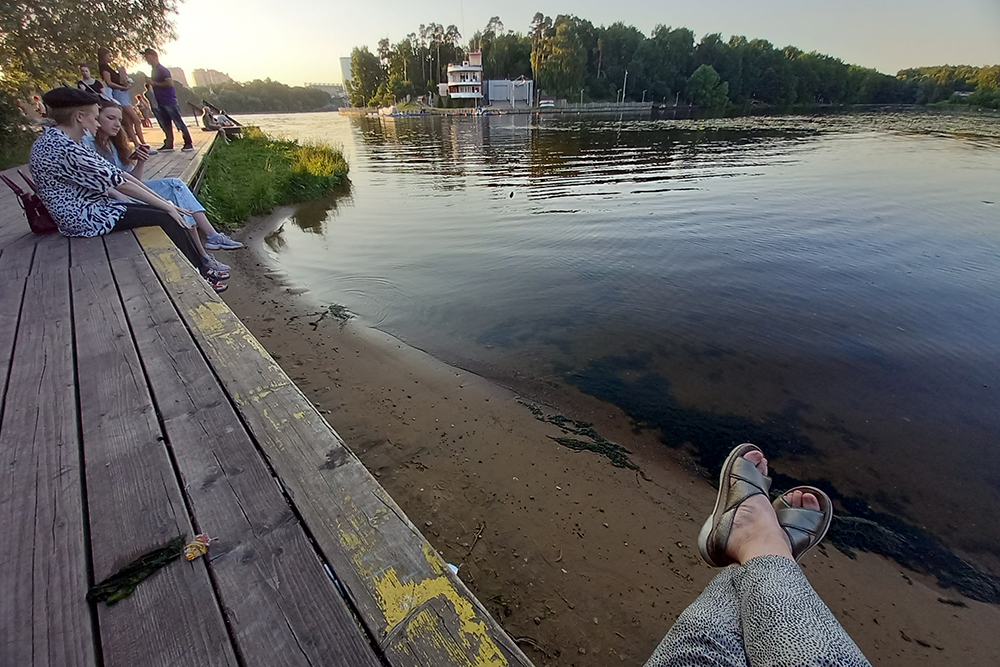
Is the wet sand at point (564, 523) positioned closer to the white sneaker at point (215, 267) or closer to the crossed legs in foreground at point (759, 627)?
the crossed legs in foreground at point (759, 627)

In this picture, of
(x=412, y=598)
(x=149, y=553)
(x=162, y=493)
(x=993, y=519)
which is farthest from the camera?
(x=993, y=519)

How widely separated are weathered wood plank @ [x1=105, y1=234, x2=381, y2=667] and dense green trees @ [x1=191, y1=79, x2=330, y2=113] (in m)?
129

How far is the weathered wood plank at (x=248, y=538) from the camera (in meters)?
1.20

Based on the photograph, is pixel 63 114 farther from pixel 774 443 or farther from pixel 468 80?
pixel 468 80

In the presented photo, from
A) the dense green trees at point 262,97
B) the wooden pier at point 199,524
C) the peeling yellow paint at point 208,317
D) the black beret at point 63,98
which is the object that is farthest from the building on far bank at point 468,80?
the wooden pier at point 199,524

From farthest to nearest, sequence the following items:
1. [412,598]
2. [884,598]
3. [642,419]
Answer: [642,419] < [884,598] < [412,598]

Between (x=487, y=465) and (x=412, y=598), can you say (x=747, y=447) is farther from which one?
(x=412, y=598)

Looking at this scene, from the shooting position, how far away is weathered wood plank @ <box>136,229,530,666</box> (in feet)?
3.94

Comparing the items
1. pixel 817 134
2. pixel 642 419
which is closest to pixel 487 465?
pixel 642 419

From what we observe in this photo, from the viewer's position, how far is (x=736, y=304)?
676 cm

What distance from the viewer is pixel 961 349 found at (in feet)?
18.5

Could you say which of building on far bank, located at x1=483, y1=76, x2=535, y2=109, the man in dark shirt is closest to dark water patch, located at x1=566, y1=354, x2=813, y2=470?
the man in dark shirt

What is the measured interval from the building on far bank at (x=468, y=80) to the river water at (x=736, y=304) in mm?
72290

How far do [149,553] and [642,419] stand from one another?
12.6ft
